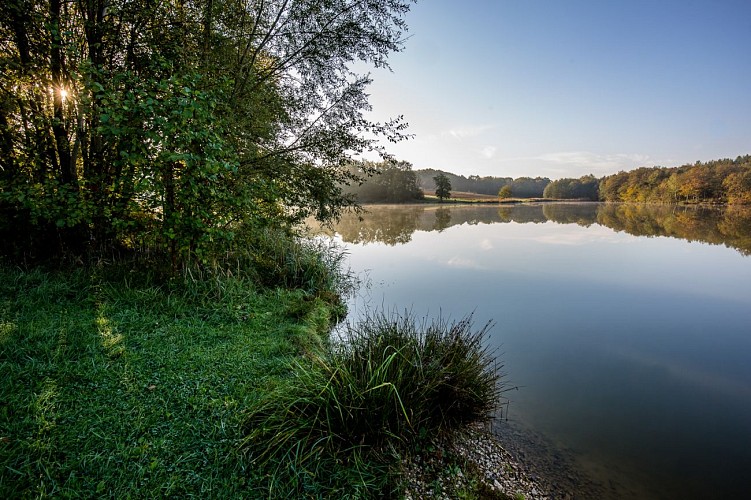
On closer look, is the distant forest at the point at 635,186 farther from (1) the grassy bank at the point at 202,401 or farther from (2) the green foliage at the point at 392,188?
(1) the grassy bank at the point at 202,401

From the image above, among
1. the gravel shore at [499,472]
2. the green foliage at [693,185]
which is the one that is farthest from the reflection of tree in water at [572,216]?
the green foliage at [693,185]

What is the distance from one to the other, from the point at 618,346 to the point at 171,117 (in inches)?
308

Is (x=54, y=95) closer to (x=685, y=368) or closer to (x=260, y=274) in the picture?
(x=260, y=274)

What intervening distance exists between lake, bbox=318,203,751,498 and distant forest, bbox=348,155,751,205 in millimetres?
24387

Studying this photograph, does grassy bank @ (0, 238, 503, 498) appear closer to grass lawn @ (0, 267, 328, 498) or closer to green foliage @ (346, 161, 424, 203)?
grass lawn @ (0, 267, 328, 498)

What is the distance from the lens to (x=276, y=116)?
7410 mm

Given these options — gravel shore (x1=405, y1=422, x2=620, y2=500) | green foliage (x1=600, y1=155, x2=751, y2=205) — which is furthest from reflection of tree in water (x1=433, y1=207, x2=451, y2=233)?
green foliage (x1=600, y1=155, x2=751, y2=205)

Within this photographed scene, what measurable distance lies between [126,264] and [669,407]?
8.46m

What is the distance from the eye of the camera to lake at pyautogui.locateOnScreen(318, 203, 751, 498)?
3246mm

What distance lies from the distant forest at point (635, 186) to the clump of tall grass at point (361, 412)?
31067 mm

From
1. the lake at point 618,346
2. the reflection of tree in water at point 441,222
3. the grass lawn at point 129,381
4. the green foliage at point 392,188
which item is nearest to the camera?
the grass lawn at point 129,381

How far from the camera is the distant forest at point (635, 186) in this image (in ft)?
187

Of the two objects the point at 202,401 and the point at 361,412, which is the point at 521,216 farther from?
the point at 202,401

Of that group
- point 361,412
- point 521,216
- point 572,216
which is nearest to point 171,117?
point 361,412
